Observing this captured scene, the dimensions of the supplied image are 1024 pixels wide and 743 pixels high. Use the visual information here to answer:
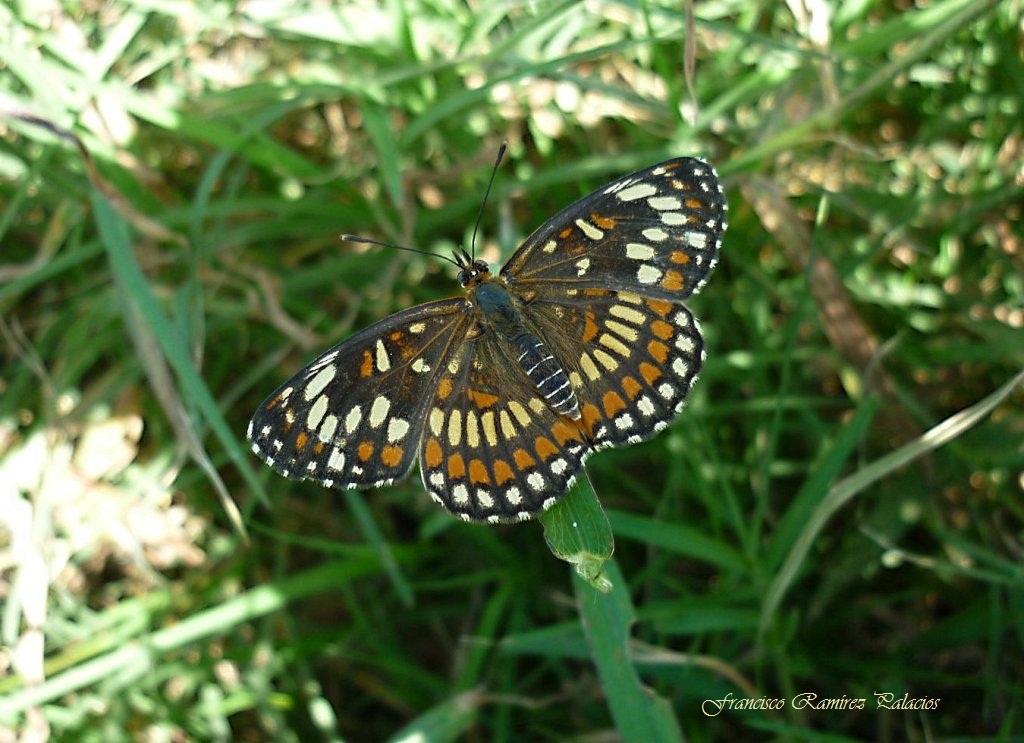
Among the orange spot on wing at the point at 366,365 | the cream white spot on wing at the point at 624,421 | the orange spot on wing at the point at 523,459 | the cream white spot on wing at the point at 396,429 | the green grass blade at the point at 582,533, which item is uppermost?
the orange spot on wing at the point at 366,365

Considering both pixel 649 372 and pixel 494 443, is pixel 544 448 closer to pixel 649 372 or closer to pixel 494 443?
pixel 494 443

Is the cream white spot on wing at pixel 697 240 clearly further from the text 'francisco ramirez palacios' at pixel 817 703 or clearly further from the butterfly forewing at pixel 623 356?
the text 'francisco ramirez palacios' at pixel 817 703

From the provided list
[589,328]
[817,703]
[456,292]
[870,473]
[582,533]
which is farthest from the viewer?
[456,292]

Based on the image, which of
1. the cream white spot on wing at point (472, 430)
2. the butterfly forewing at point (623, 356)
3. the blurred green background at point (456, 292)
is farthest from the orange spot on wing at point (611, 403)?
the blurred green background at point (456, 292)

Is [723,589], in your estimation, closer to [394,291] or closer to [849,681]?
[849,681]

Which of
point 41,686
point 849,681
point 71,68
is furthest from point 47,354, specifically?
point 849,681

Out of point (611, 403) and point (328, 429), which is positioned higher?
point (328, 429)

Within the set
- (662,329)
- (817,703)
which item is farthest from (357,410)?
(817,703)
